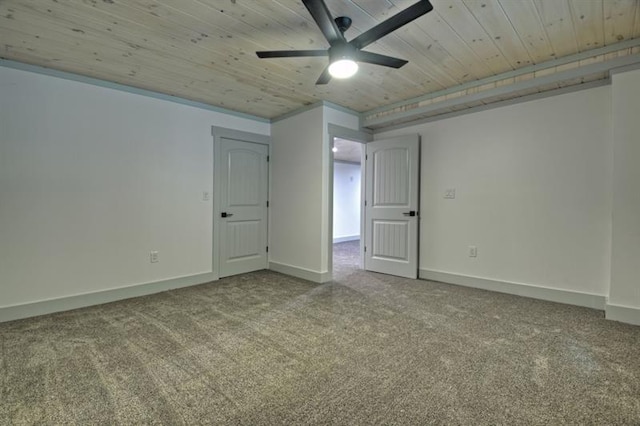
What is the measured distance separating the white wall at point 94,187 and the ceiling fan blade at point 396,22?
108 inches

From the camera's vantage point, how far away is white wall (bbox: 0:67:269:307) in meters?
2.82

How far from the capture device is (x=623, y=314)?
2.67m

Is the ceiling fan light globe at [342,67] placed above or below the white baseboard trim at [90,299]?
above

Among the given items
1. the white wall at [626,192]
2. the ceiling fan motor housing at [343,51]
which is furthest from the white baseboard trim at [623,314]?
the ceiling fan motor housing at [343,51]

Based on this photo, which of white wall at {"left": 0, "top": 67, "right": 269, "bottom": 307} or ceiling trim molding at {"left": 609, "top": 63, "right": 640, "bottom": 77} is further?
white wall at {"left": 0, "top": 67, "right": 269, "bottom": 307}

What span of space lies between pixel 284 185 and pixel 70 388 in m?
3.33

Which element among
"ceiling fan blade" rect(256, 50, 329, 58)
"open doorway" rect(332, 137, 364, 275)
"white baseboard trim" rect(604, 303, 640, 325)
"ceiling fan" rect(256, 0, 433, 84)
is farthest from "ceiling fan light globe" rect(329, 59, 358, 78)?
"open doorway" rect(332, 137, 364, 275)

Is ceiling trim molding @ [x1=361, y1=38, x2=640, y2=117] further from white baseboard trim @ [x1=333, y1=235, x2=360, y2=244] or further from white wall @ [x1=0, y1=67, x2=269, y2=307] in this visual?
white baseboard trim @ [x1=333, y1=235, x2=360, y2=244]

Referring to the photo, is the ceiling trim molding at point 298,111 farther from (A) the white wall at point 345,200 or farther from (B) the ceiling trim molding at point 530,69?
(A) the white wall at point 345,200

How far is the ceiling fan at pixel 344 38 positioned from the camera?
1.73m

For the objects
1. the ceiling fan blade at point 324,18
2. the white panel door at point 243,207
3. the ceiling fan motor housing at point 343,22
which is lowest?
the white panel door at point 243,207

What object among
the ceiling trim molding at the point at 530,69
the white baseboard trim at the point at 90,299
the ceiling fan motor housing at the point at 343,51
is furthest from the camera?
the white baseboard trim at the point at 90,299

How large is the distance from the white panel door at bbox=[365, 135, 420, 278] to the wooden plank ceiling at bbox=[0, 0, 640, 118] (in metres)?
1.12

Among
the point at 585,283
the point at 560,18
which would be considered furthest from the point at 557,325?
the point at 560,18
